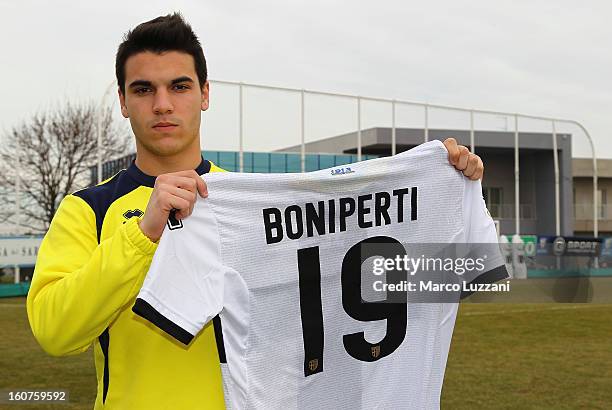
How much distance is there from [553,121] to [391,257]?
41.5 metres

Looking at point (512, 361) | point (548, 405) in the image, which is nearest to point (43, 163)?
point (512, 361)

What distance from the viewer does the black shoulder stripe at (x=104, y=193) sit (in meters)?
2.49

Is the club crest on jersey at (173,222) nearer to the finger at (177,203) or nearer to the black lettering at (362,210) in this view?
the finger at (177,203)

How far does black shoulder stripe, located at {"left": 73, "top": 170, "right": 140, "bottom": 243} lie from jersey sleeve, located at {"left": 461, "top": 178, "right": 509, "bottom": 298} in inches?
53.0

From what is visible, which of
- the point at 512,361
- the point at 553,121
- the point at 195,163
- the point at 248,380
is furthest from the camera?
the point at 553,121

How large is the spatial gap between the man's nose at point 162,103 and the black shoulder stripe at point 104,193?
11.7 inches

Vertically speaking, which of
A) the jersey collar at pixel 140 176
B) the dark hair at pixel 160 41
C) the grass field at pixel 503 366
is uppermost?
the dark hair at pixel 160 41

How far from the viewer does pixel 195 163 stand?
267cm

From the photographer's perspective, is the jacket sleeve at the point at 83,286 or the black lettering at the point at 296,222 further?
the black lettering at the point at 296,222

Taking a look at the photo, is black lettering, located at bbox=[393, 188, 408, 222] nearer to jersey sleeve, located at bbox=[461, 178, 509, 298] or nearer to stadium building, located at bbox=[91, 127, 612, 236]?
jersey sleeve, located at bbox=[461, 178, 509, 298]

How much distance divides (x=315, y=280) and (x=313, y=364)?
300 mm

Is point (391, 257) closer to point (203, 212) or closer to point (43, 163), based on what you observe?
point (203, 212)

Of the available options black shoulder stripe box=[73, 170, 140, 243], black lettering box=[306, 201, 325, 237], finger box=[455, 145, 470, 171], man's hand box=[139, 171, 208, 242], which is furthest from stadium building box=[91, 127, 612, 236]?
man's hand box=[139, 171, 208, 242]

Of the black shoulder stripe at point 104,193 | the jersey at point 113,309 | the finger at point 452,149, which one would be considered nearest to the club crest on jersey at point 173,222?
the jersey at point 113,309
